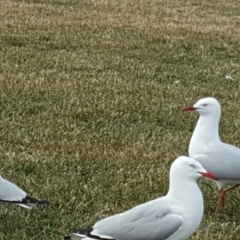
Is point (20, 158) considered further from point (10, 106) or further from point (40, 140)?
point (10, 106)

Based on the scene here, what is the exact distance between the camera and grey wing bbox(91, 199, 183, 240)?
3736mm

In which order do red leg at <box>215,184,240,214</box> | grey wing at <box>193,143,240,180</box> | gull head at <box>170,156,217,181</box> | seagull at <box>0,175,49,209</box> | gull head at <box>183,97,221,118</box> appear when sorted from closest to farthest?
gull head at <box>170,156,217,181</box>
seagull at <box>0,175,49,209</box>
grey wing at <box>193,143,240,180</box>
red leg at <box>215,184,240,214</box>
gull head at <box>183,97,221,118</box>

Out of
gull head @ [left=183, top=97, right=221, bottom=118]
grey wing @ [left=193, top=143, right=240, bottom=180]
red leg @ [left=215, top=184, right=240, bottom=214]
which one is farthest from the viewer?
Result: gull head @ [left=183, top=97, right=221, bottom=118]

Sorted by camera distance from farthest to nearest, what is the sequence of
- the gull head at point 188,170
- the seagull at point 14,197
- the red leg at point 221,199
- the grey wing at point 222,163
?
the red leg at point 221,199 < the grey wing at point 222,163 < the seagull at point 14,197 < the gull head at point 188,170

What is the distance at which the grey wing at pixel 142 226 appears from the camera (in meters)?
3.74

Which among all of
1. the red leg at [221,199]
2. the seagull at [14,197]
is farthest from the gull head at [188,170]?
the red leg at [221,199]

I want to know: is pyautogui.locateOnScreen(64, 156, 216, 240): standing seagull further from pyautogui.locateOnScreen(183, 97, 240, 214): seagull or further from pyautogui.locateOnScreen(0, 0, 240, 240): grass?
pyautogui.locateOnScreen(183, 97, 240, 214): seagull

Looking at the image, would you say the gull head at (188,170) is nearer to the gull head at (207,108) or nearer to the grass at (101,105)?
the grass at (101,105)

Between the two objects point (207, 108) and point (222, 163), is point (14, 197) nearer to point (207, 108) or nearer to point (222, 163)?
point (222, 163)

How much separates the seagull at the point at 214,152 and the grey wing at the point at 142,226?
1070 mm

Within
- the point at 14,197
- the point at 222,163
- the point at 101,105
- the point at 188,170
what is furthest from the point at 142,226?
the point at 101,105

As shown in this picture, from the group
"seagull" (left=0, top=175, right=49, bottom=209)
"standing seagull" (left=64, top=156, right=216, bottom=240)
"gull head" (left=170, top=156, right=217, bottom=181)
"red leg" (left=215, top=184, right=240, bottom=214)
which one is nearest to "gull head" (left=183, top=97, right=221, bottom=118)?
"red leg" (left=215, top=184, right=240, bottom=214)

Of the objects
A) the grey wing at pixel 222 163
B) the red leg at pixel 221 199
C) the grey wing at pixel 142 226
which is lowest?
the grey wing at pixel 142 226

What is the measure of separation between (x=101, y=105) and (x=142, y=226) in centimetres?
440
